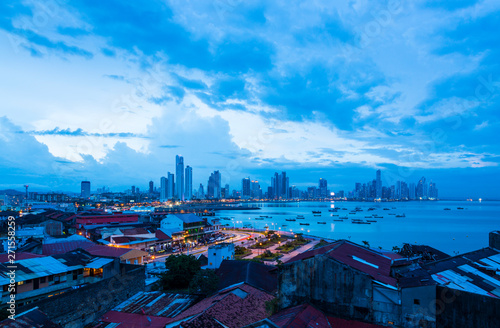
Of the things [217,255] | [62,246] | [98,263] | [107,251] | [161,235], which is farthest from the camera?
[161,235]

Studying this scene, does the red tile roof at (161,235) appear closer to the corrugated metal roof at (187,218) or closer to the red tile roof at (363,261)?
the corrugated metal roof at (187,218)

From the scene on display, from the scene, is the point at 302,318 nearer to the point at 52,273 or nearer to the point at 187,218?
the point at 52,273

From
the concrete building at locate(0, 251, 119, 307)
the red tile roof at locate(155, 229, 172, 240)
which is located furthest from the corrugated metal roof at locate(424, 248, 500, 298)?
the red tile roof at locate(155, 229, 172, 240)

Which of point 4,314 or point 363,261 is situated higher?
point 363,261

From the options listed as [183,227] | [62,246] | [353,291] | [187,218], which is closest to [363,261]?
[353,291]

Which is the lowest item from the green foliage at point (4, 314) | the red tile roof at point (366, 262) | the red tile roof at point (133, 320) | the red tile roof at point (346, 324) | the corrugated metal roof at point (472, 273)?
the red tile roof at point (133, 320)

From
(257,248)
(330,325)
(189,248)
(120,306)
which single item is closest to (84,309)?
(120,306)

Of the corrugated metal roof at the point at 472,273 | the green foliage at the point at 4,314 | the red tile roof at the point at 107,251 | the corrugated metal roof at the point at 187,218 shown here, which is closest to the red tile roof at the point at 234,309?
the green foliage at the point at 4,314
